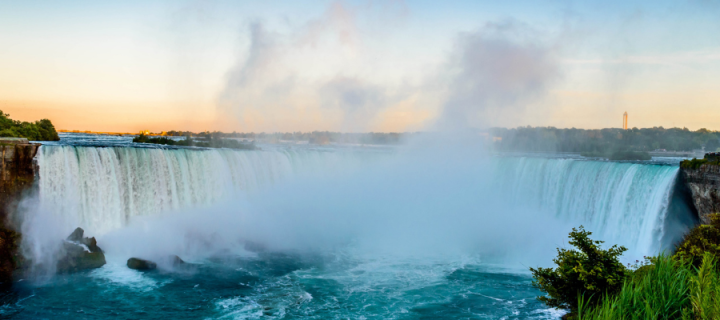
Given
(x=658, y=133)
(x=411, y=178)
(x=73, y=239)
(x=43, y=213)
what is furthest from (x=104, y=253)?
(x=658, y=133)

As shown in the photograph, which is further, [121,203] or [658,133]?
[658,133]

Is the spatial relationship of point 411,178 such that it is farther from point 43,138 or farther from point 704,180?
point 43,138

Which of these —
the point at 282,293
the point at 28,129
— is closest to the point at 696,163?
the point at 282,293

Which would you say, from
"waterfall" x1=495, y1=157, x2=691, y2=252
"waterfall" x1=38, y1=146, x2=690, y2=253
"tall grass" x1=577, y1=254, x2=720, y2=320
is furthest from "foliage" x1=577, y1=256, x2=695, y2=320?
"waterfall" x1=495, y1=157, x2=691, y2=252

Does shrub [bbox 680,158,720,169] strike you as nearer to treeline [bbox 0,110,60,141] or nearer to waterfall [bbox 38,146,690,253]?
waterfall [bbox 38,146,690,253]

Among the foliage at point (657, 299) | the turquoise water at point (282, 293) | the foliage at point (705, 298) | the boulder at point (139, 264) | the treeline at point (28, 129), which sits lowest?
the turquoise water at point (282, 293)

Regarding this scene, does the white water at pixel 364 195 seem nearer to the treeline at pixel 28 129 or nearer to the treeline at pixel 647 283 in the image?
the treeline at pixel 647 283

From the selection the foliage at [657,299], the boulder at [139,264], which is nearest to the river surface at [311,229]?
the boulder at [139,264]
